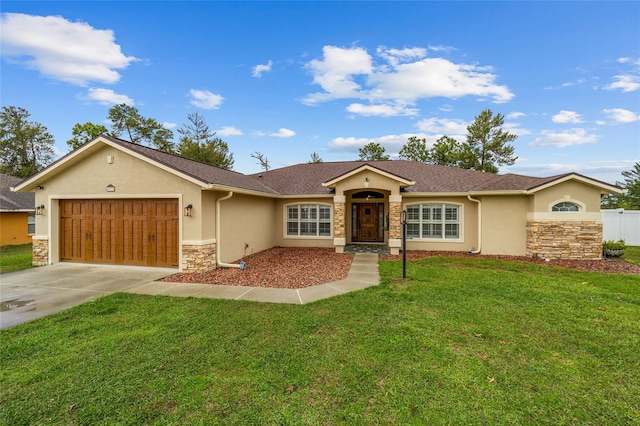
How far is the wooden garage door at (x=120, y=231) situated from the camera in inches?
359

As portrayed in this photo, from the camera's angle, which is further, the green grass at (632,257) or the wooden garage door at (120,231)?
the green grass at (632,257)

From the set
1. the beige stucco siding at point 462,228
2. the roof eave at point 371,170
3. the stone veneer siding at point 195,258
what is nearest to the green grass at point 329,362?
the stone veneer siding at point 195,258

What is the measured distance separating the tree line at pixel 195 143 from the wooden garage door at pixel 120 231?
73.5 feet

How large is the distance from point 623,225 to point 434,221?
37.0 ft

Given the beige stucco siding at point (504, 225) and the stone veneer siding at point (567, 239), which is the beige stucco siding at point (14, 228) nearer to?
the beige stucco siding at point (504, 225)

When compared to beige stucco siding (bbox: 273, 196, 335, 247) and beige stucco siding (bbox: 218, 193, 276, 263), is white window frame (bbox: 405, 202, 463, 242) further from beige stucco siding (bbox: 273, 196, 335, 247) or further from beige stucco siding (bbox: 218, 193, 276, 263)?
beige stucco siding (bbox: 218, 193, 276, 263)

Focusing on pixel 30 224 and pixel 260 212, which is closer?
pixel 260 212

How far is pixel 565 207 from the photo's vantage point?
1090cm

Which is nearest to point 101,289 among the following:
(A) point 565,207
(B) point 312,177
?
(B) point 312,177

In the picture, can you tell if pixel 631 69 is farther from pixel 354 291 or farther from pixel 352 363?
pixel 352 363

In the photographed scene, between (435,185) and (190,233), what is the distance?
10.7 metres

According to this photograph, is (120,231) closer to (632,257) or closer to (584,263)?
(584,263)

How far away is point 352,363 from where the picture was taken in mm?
3584

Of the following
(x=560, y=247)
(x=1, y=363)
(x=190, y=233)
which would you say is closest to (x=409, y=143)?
(x=560, y=247)
